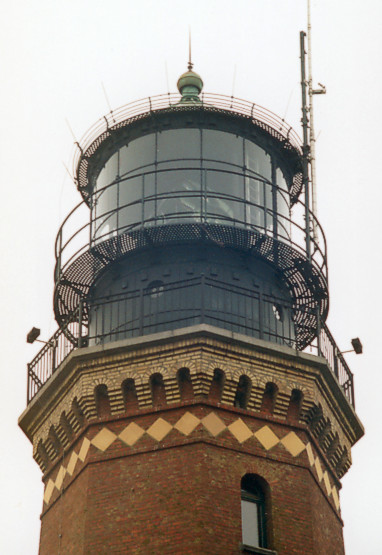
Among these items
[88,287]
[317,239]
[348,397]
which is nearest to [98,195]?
[88,287]

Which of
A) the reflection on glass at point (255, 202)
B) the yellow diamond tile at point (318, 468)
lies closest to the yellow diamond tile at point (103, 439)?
the yellow diamond tile at point (318, 468)

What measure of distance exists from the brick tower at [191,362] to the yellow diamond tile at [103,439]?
64 millimetres

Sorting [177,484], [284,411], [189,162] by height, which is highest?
[189,162]

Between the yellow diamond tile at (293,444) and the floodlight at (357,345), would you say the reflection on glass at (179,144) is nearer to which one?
the floodlight at (357,345)

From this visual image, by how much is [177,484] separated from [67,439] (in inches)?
120

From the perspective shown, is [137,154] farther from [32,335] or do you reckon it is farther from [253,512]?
[253,512]

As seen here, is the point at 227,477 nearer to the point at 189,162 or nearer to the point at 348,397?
the point at 348,397

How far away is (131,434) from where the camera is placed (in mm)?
28922


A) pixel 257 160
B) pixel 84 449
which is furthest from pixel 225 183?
pixel 84 449

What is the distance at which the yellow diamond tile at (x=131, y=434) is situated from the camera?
28828 millimetres

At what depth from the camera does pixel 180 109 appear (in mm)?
31984

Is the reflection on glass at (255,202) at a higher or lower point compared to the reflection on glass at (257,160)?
lower

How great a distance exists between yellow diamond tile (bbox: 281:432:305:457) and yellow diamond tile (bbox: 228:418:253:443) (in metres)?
0.73

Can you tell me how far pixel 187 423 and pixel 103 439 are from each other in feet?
5.34
